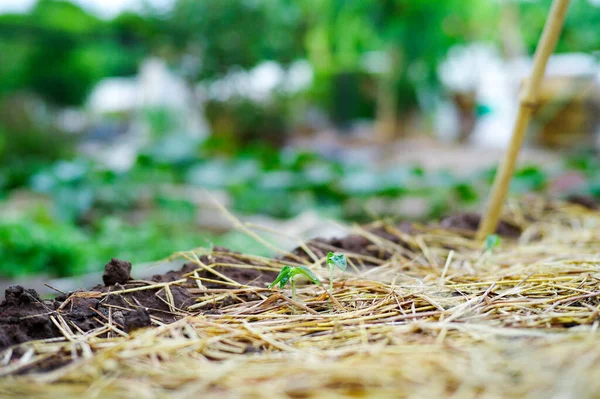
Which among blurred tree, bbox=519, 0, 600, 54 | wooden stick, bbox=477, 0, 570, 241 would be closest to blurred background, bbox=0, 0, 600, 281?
blurred tree, bbox=519, 0, 600, 54

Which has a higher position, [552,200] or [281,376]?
[281,376]

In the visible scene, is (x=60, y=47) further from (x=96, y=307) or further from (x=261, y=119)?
(x=96, y=307)

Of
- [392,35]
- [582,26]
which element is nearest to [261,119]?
[392,35]

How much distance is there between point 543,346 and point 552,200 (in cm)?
185

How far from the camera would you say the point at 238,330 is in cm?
89

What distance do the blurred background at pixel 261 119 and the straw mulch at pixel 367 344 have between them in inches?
16.8

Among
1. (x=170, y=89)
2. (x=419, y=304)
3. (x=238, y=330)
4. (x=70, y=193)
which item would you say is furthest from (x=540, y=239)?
(x=170, y=89)

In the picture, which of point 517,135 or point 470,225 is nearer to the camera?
point 517,135

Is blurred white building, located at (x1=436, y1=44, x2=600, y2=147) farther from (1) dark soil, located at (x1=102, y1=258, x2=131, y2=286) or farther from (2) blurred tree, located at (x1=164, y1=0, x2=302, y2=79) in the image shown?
(1) dark soil, located at (x1=102, y1=258, x2=131, y2=286)

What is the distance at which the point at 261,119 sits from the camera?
854 cm

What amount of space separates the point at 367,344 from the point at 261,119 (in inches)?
311

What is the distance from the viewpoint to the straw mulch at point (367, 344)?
2.18ft

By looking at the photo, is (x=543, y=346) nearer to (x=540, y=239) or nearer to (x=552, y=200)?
(x=540, y=239)

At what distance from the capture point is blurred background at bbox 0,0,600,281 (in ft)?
11.8
